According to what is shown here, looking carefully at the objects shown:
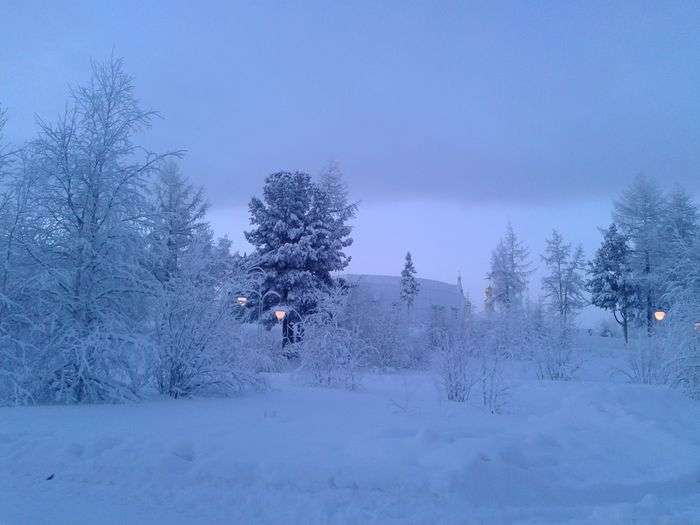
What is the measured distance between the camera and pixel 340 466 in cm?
670

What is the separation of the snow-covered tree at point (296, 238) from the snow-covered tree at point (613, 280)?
1954 cm

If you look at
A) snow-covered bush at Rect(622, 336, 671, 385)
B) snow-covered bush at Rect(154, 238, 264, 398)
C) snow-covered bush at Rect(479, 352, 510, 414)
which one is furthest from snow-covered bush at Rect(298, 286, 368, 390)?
snow-covered bush at Rect(622, 336, 671, 385)

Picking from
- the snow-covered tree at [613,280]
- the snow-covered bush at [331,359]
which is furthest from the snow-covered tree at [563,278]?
the snow-covered bush at [331,359]

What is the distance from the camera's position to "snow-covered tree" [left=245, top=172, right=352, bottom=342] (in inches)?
1147

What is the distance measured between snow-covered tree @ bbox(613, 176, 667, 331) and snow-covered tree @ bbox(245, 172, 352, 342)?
17402 millimetres

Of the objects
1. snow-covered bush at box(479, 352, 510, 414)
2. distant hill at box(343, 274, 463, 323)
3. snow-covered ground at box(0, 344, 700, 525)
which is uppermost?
distant hill at box(343, 274, 463, 323)

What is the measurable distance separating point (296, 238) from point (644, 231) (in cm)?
2082

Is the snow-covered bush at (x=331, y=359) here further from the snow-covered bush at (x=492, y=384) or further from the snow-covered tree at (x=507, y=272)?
the snow-covered tree at (x=507, y=272)

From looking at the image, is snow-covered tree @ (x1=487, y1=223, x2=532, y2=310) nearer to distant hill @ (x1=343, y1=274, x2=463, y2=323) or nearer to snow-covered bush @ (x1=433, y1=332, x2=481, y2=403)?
distant hill @ (x1=343, y1=274, x2=463, y2=323)

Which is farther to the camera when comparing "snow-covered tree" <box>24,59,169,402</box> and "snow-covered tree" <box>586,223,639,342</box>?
"snow-covered tree" <box>586,223,639,342</box>

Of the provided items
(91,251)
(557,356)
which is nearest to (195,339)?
(91,251)

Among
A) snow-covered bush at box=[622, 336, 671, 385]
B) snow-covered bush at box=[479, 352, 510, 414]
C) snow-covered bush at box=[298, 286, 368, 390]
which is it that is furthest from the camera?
snow-covered bush at box=[622, 336, 671, 385]

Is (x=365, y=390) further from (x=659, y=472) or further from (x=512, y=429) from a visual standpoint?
(x=659, y=472)

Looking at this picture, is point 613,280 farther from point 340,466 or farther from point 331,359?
point 340,466
